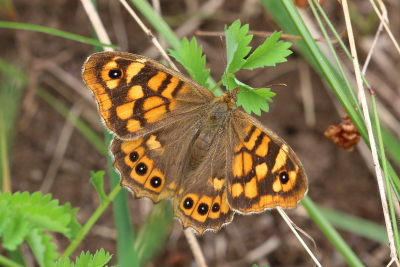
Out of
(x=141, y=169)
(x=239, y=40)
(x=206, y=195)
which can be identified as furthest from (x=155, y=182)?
(x=239, y=40)

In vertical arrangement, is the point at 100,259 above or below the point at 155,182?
below

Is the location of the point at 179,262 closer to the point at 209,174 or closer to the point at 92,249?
the point at 92,249

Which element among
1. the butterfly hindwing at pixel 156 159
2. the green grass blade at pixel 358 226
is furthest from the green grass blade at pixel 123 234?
the green grass blade at pixel 358 226

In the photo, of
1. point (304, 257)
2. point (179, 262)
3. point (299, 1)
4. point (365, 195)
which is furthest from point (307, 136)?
point (179, 262)

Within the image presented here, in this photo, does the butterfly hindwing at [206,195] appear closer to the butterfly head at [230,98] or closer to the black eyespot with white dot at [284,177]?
the butterfly head at [230,98]

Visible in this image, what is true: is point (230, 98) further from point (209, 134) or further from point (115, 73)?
point (115, 73)

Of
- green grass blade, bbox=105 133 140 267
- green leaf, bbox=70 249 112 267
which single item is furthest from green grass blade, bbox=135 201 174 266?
green leaf, bbox=70 249 112 267

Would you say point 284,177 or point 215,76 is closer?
point 284,177
